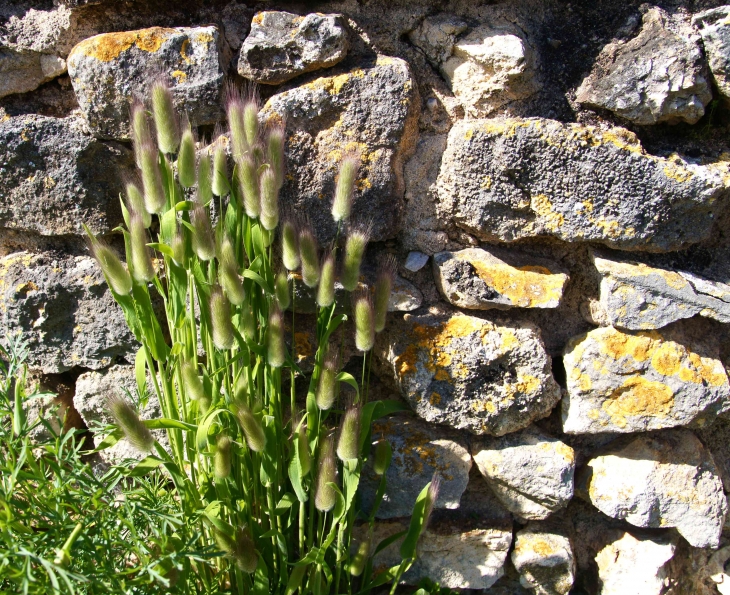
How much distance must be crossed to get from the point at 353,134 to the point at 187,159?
0.43 m

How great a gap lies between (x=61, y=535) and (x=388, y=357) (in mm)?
841

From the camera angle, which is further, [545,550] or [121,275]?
[545,550]

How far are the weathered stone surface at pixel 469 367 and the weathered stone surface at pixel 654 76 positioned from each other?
0.58m

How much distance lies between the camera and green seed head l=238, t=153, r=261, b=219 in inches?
50.8

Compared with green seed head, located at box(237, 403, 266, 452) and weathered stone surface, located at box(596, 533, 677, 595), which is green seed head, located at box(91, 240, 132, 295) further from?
weathered stone surface, located at box(596, 533, 677, 595)

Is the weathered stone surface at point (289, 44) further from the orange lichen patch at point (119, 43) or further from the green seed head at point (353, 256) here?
the green seed head at point (353, 256)

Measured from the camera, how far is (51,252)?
1686 mm

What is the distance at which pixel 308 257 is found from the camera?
4.50 feet

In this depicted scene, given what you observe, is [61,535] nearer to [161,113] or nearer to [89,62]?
[161,113]

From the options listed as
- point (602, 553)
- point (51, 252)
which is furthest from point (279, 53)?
point (602, 553)

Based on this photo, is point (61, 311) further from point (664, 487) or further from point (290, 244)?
point (664, 487)

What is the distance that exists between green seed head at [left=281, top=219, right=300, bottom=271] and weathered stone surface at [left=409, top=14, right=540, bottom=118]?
578mm

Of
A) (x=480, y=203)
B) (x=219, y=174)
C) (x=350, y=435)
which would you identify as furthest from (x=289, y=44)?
(x=350, y=435)

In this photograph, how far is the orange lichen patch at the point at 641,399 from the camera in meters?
1.64
